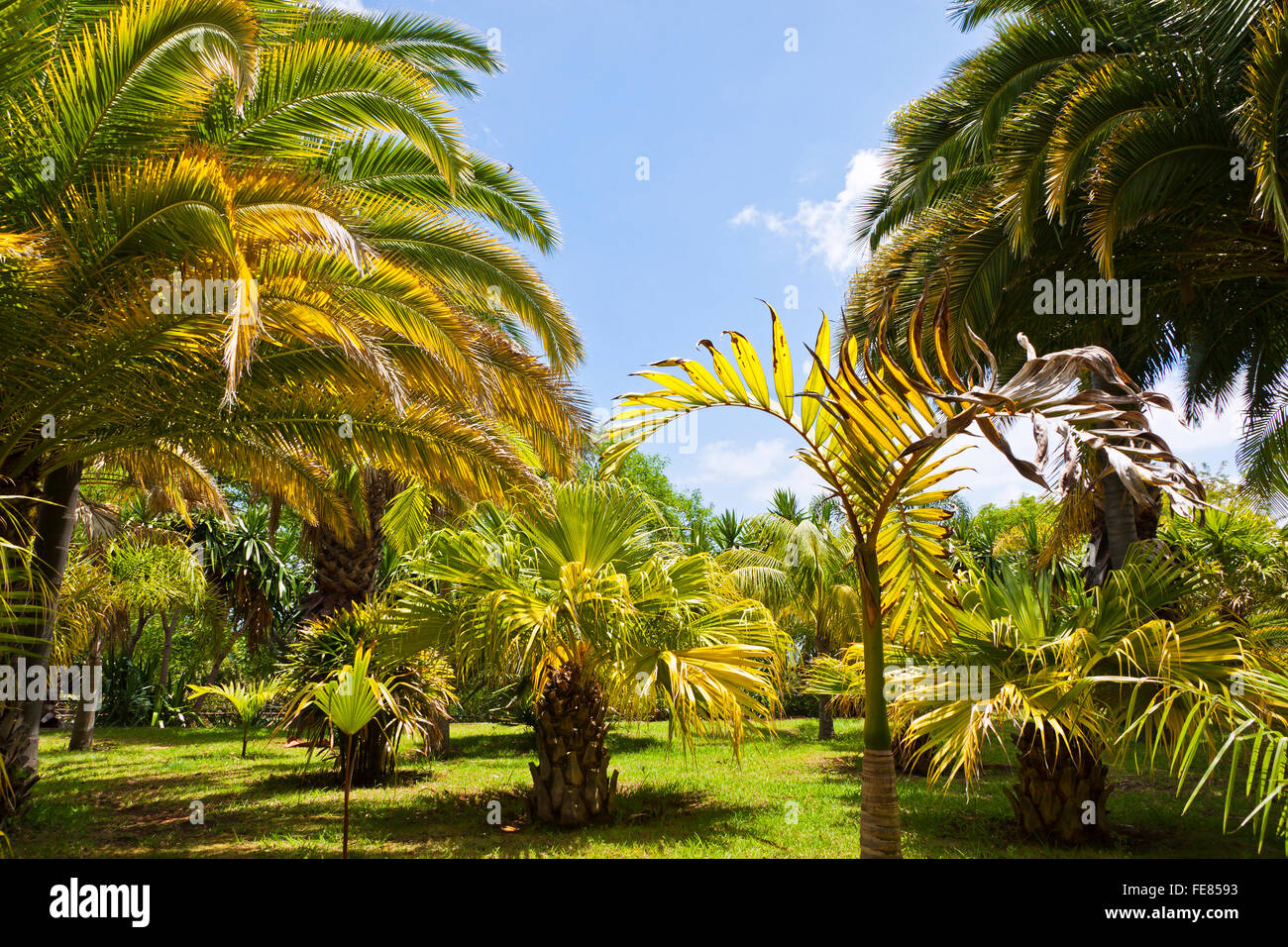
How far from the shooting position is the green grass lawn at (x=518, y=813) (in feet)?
21.6

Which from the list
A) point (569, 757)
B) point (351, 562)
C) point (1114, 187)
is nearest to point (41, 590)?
point (569, 757)

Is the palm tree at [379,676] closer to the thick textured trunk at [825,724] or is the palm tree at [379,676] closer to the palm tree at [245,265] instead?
the palm tree at [245,265]

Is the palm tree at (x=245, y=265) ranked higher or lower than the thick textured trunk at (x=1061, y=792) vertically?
higher

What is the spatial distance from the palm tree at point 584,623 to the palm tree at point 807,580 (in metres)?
6.99

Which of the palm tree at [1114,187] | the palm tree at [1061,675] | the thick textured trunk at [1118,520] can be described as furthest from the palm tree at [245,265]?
the thick textured trunk at [1118,520]

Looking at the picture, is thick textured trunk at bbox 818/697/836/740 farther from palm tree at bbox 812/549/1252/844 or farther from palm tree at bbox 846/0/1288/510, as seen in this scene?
palm tree at bbox 812/549/1252/844

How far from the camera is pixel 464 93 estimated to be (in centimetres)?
843

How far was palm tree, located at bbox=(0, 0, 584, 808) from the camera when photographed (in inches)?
183

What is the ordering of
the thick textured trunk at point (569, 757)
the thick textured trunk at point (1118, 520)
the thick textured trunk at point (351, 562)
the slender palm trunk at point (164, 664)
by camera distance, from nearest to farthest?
1. the thick textured trunk at point (569, 757)
2. the thick textured trunk at point (1118, 520)
3. the thick textured trunk at point (351, 562)
4. the slender palm trunk at point (164, 664)

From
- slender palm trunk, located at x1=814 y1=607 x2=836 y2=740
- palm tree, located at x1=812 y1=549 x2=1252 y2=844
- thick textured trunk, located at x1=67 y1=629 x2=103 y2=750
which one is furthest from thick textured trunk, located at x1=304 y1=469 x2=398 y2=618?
slender palm trunk, located at x1=814 y1=607 x2=836 y2=740

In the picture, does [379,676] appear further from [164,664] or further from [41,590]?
[164,664]

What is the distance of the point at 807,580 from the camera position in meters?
15.6

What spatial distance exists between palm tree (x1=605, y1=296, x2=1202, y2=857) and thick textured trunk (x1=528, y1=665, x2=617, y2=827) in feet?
14.1

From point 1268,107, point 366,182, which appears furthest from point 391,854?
point 1268,107
